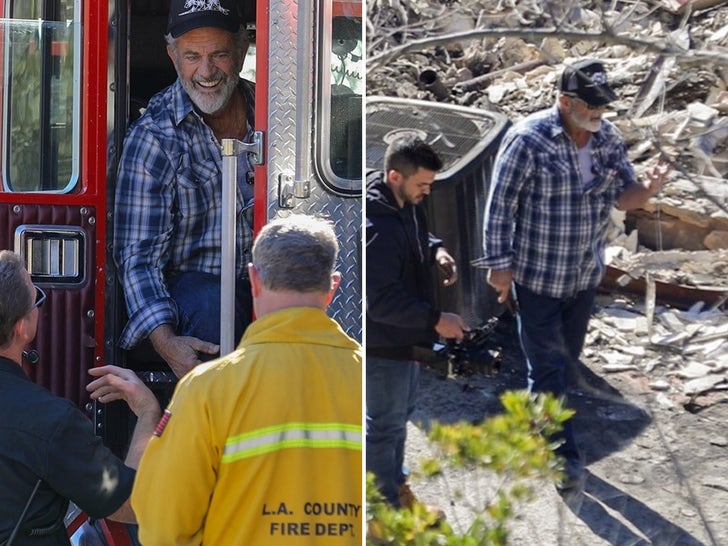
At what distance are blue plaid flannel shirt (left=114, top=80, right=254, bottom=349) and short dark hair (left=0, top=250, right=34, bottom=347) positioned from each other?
0.48 meters

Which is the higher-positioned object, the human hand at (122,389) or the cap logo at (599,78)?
the cap logo at (599,78)

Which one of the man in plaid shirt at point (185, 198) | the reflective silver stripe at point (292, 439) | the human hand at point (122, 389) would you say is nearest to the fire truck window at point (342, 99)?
the man in plaid shirt at point (185, 198)

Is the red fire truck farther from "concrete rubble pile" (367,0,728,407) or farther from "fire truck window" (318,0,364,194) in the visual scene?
"concrete rubble pile" (367,0,728,407)

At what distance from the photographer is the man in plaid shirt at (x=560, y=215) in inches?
70.5

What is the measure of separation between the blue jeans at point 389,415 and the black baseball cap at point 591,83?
20.7 inches

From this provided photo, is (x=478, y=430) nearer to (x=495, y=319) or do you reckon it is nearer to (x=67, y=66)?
(x=495, y=319)

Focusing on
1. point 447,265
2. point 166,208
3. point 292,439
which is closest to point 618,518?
point 447,265

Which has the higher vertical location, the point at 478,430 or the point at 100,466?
the point at 478,430

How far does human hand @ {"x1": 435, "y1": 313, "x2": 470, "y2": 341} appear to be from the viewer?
72.9 inches

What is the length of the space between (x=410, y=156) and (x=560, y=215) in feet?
0.91

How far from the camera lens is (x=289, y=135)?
3.09 metres

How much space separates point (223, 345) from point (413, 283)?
131 cm

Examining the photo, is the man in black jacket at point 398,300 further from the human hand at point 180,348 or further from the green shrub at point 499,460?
the human hand at point 180,348

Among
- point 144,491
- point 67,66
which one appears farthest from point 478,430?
point 67,66
